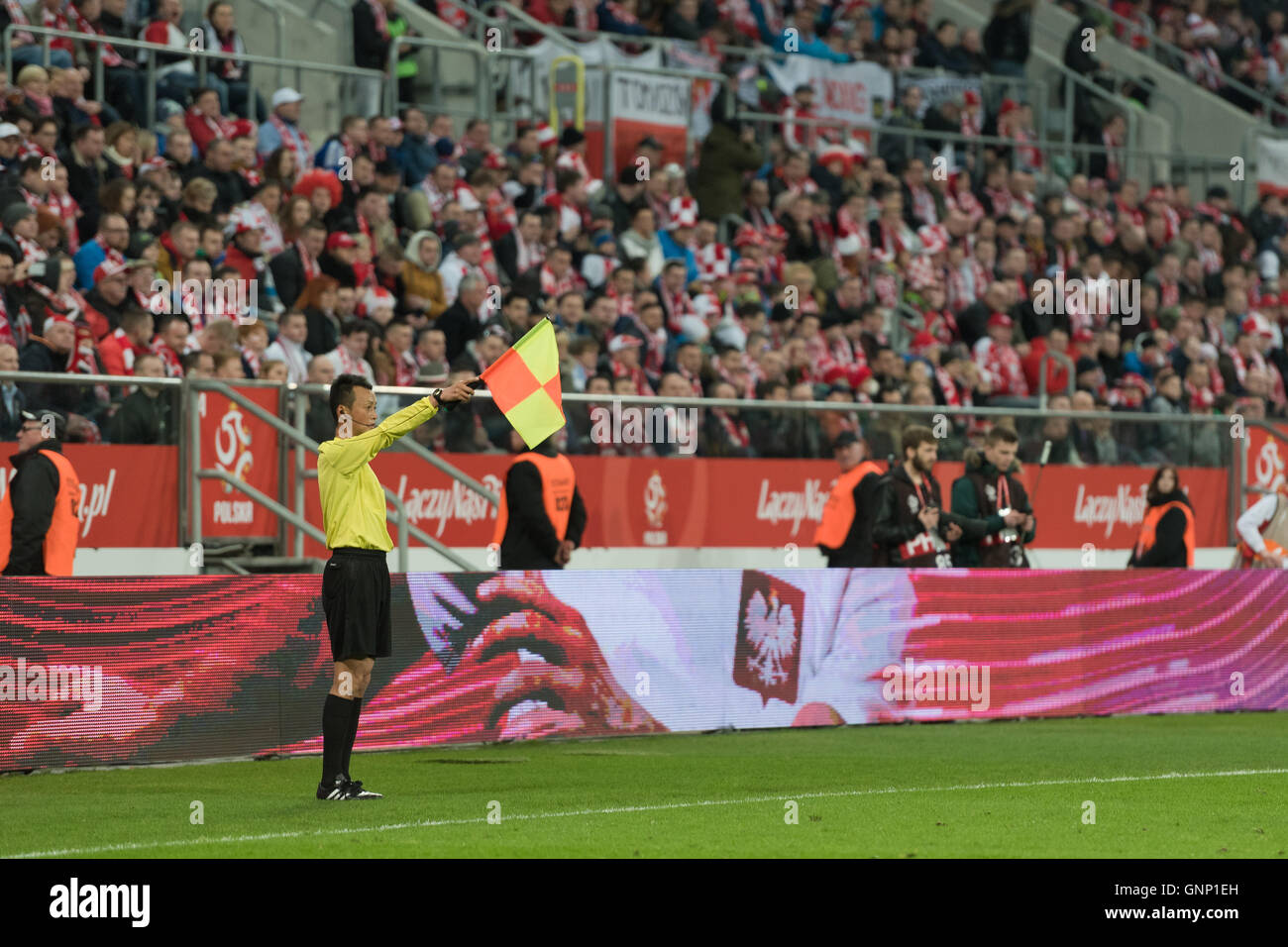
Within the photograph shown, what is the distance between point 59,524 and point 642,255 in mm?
8979

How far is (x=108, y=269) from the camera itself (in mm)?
16969

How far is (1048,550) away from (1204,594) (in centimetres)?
314

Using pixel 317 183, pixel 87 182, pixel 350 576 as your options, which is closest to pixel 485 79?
pixel 317 183

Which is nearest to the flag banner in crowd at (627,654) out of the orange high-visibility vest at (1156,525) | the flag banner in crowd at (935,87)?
the orange high-visibility vest at (1156,525)

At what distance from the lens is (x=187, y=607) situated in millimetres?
13242

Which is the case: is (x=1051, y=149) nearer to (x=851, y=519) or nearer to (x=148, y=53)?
(x=851, y=519)

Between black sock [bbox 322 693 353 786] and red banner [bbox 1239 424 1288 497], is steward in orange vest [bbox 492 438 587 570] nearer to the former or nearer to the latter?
black sock [bbox 322 693 353 786]

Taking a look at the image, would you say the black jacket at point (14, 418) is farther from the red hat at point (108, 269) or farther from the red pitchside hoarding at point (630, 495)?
the red hat at point (108, 269)

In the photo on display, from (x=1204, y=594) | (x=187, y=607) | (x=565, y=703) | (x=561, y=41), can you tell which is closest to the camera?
(x=187, y=607)

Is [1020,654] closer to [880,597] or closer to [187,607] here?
[880,597]

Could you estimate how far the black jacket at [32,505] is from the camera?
14.0 m

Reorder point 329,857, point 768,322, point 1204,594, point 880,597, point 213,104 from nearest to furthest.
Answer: point 329,857
point 880,597
point 1204,594
point 213,104
point 768,322

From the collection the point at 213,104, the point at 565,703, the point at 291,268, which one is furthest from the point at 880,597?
the point at 213,104

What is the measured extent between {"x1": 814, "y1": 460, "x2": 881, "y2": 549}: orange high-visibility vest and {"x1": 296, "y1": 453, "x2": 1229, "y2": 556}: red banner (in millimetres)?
1269
